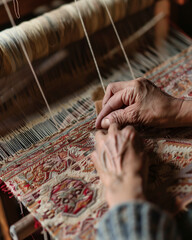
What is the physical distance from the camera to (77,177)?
3.57 feet

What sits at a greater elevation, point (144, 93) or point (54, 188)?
point (144, 93)

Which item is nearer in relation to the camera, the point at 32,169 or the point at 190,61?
the point at 32,169

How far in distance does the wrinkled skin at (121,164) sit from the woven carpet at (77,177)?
94mm

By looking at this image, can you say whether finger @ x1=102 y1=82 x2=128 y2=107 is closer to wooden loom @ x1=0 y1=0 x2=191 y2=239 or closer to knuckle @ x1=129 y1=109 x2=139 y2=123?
knuckle @ x1=129 y1=109 x2=139 y2=123

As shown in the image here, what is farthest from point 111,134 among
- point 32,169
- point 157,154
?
point 32,169

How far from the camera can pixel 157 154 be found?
3.63 ft

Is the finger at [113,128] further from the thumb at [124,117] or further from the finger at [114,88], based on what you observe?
A: the finger at [114,88]

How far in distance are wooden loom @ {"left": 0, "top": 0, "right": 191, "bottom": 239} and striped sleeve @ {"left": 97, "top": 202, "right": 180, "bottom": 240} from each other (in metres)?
0.61

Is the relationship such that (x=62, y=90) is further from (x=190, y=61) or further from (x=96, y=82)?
(x=190, y=61)

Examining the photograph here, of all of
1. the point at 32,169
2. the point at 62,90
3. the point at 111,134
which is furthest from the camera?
the point at 62,90

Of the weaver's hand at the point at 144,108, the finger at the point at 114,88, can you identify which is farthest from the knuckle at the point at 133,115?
the finger at the point at 114,88

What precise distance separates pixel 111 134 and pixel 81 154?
0.20 m

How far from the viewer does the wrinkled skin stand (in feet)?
2.77

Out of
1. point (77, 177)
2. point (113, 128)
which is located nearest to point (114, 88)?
point (113, 128)
